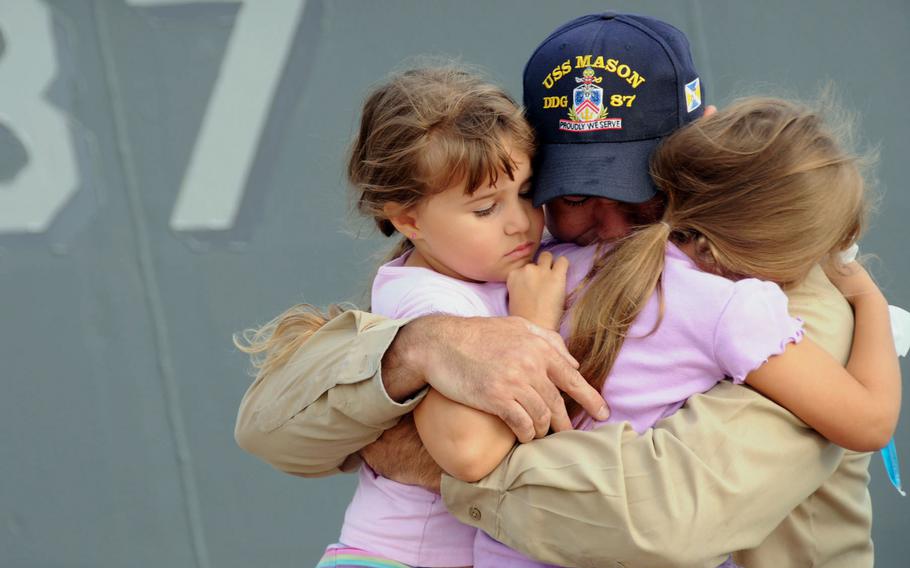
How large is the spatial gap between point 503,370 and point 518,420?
79mm

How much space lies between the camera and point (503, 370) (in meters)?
1.74

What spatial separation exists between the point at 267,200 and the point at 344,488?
105 cm

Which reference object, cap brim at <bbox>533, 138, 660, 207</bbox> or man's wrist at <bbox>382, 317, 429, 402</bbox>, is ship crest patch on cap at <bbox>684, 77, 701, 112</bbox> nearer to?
cap brim at <bbox>533, 138, 660, 207</bbox>

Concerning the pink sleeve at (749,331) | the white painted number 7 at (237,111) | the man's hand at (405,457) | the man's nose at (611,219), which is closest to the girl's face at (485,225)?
the man's nose at (611,219)

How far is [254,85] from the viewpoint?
12.7ft

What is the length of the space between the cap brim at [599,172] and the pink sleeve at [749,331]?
29 centimetres

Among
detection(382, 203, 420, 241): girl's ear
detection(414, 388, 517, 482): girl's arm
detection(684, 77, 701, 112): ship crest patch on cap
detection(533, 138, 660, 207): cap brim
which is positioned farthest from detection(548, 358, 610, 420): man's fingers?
detection(684, 77, 701, 112): ship crest patch on cap

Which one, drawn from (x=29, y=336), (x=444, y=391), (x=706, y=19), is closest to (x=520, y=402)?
(x=444, y=391)

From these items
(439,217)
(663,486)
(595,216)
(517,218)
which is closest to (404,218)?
(439,217)

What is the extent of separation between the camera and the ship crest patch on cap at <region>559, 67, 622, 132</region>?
6.48ft

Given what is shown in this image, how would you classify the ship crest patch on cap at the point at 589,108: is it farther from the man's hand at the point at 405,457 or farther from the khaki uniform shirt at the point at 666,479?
the man's hand at the point at 405,457

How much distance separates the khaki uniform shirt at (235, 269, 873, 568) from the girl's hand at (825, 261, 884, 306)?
0.05m

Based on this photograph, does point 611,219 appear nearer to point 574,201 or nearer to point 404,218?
point 574,201

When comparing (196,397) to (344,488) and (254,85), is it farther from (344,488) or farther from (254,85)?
(254,85)
